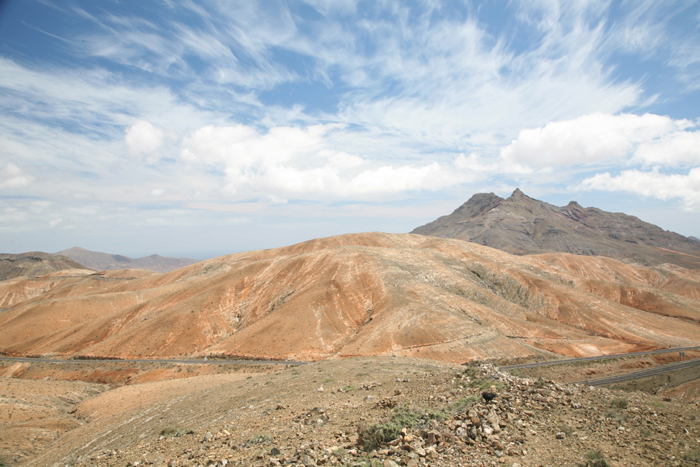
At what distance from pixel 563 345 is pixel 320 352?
39.2 meters

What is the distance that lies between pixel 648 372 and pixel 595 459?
52.6 m

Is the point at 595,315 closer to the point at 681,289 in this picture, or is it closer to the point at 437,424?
the point at 437,424

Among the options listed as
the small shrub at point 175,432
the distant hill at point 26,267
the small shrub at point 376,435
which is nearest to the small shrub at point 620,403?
the small shrub at point 376,435

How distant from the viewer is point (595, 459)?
28.1 ft

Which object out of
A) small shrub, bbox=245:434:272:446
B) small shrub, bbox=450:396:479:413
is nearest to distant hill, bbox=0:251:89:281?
small shrub, bbox=245:434:272:446

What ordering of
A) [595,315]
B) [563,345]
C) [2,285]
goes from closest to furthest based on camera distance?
[563,345], [595,315], [2,285]

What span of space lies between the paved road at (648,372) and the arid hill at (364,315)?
645cm

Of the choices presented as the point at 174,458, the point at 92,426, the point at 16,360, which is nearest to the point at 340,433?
the point at 174,458

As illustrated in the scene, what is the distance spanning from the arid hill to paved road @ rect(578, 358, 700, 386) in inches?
254

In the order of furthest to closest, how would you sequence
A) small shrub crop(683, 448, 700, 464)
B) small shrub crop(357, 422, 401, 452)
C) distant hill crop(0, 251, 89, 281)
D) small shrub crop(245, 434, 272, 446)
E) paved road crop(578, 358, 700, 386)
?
1. distant hill crop(0, 251, 89, 281)
2. paved road crop(578, 358, 700, 386)
3. small shrub crop(245, 434, 272, 446)
4. small shrub crop(357, 422, 401, 452)
5. small shrub crop(683, 448, 700, 464)

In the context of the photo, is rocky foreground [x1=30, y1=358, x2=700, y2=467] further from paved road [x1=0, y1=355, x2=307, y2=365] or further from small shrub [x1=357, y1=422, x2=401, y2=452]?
paved road [x1=0, y1=355, x2=307, y2=365]

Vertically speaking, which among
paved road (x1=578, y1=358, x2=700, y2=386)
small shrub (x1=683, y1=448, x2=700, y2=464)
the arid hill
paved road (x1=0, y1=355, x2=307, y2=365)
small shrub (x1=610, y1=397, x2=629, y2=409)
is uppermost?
small shrub (x1=610, y1=397, x2=629, y2=409)

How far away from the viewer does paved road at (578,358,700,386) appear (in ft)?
135

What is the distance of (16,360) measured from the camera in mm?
56062
